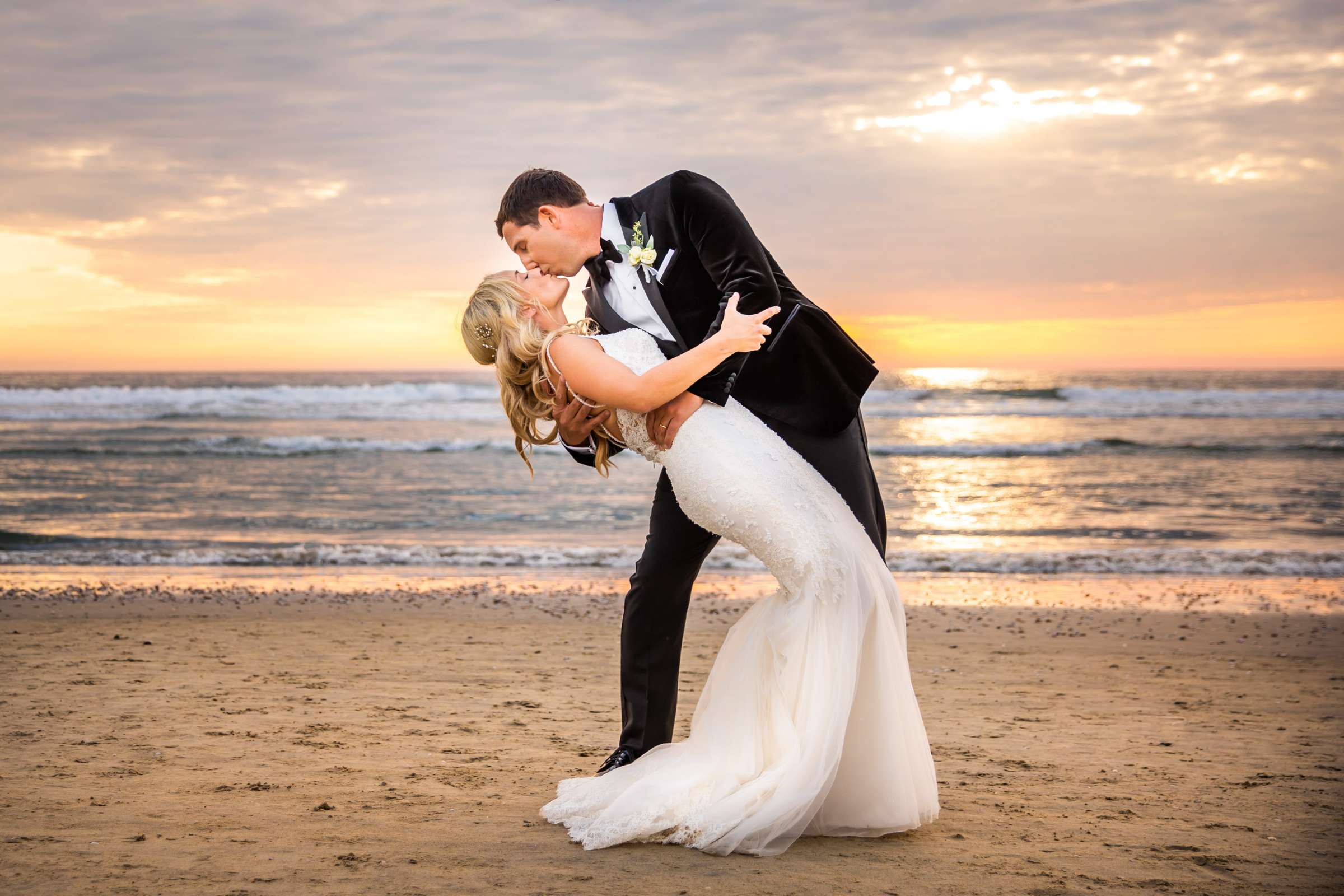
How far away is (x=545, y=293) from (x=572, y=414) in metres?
0.35

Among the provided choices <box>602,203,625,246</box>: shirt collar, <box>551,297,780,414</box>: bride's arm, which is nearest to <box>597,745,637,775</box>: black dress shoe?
<box>551,297,780,414</box>: bride's arm

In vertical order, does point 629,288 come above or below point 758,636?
above

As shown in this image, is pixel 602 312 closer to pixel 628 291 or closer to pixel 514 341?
pixel 628 291

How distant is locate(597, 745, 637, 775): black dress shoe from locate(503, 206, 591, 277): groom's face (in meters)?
1.52

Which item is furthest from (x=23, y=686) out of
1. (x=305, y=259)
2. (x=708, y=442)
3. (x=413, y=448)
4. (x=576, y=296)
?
(x=305, y=259)

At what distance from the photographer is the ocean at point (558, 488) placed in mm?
9039

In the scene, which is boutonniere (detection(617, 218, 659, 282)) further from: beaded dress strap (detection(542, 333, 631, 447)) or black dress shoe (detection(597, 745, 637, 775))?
black dress shoe (detection(597, 745, 637, 775))

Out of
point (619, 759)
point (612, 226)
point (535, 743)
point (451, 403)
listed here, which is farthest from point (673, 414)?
point (451, 403)

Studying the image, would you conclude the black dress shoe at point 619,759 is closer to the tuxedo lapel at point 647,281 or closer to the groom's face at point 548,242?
the tuxedo lapel at point 647,281

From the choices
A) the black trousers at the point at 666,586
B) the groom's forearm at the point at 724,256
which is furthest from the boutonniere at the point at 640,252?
the black trousers at the point at 666,586

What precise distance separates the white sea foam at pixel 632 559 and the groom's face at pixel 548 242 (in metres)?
5.96

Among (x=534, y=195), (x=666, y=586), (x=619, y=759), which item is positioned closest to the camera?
(x=534, y=195)

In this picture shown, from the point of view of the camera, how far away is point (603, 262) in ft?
9.29

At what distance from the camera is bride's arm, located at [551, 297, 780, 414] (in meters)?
2.49
